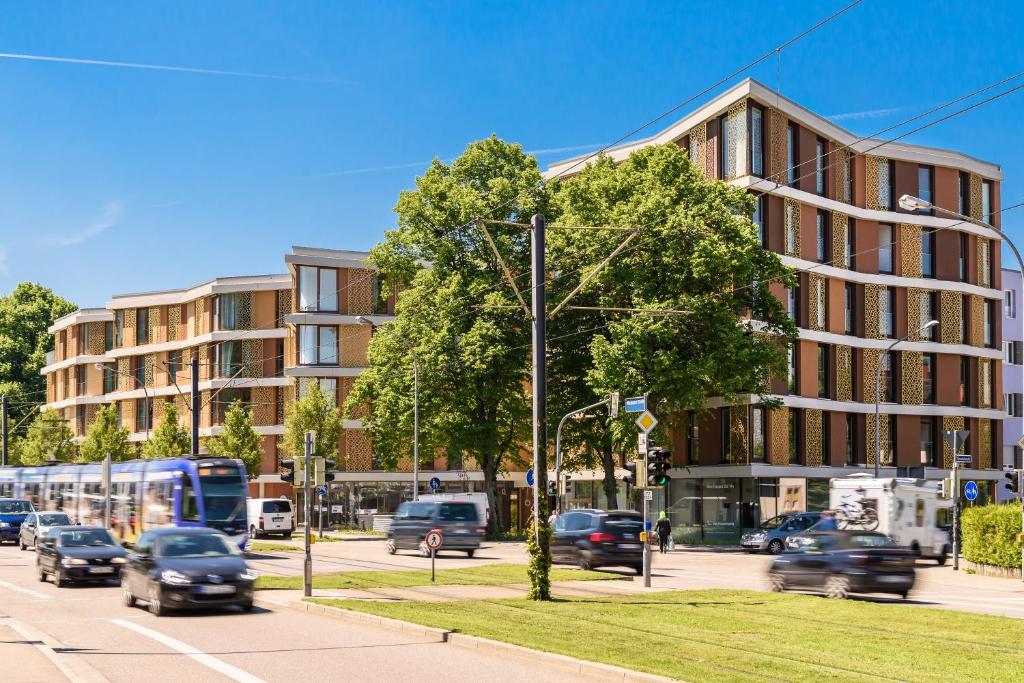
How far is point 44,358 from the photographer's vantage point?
11175 cm

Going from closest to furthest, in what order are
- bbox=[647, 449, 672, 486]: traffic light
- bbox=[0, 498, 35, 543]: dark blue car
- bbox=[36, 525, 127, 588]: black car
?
bbox=[647, 449, 672, 486]: traffic light, bbox=[36, 525, 127, 588]: black car, bbox=[0, 498, 35, 543]: dark blue car

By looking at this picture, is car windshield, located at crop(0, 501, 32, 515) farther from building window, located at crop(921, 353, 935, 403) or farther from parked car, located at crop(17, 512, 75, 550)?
building window, located at crop(921, 353, 935, 403)

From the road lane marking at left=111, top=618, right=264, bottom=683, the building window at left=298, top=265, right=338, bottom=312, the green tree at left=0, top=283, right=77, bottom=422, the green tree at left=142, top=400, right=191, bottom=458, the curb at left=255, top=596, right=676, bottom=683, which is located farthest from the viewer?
the green tree at left=0, top=283, right=77, bottom=422

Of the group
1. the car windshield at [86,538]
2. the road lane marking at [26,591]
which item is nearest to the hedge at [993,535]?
the car windshield at [86,538]

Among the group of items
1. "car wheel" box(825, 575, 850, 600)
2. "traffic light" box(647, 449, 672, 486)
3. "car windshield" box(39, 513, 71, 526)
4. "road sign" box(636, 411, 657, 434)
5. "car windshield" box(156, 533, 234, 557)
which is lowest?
"car wheel" box(825, 575, 850, 600)

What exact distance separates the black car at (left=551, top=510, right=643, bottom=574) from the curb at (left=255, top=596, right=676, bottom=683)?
12.1 m

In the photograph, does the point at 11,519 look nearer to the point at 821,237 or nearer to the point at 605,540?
the point at 605,540

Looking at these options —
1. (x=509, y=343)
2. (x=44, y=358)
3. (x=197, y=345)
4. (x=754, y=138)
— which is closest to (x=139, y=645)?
(x=509, y=343)

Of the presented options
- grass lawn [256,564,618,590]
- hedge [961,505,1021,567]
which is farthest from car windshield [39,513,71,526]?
hedge [961,505,1021,567]

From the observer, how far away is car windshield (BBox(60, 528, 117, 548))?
89.8ft

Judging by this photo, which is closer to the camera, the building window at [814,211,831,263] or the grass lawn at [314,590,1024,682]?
the grass lawn at [314,590,1024,682]

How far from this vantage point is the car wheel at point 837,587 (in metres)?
22.9

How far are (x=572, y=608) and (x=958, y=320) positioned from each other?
5074 cm

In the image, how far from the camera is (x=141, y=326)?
88.1 metres
